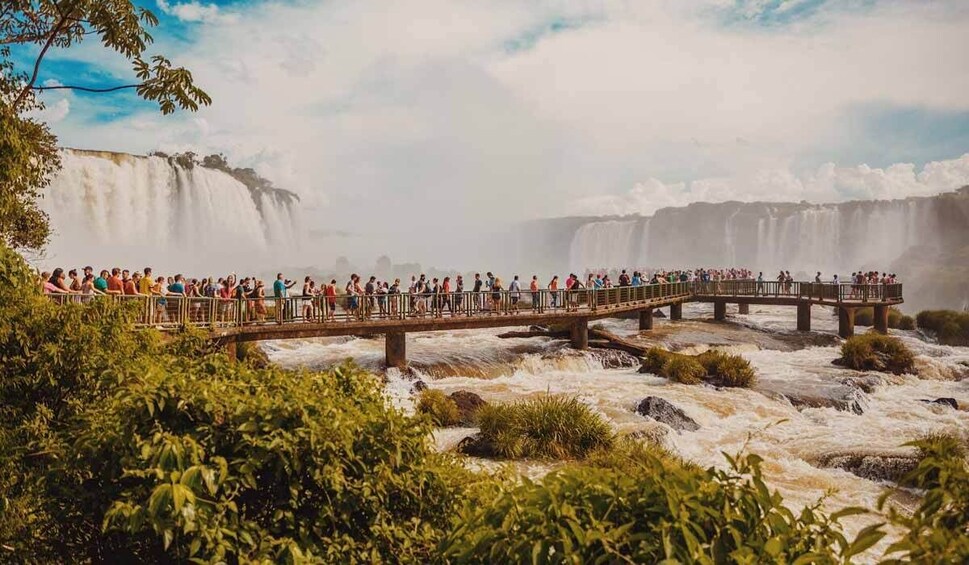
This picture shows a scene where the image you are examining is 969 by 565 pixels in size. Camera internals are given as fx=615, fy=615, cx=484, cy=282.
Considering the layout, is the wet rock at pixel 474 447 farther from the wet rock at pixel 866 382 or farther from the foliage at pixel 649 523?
the wet rock at pixel 866 382

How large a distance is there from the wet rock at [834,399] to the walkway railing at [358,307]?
384 inches

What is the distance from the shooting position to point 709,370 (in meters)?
20.0

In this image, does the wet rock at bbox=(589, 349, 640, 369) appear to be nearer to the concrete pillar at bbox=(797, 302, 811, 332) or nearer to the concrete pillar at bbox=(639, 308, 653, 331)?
the concrete pillar at bbox=(639, 308, 653, 331)

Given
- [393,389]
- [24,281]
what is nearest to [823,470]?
[393,389]

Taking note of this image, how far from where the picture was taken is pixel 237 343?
2017 centimetres

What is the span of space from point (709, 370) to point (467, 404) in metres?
9.04

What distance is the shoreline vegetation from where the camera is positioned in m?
2.69

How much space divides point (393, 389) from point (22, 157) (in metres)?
12.8

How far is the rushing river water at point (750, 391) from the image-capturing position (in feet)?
40.9

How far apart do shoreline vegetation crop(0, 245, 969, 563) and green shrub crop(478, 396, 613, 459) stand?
295 inches

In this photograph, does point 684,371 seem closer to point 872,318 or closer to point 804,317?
point 804,317

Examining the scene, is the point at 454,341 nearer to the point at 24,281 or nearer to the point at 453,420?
the point at 453,420

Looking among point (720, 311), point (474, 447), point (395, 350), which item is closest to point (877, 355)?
point (720, 311)

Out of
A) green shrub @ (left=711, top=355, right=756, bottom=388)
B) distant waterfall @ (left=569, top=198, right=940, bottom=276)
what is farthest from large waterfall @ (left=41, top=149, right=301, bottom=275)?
distant waterfall @ (left=569, top=198, right=940, bottom=276)
